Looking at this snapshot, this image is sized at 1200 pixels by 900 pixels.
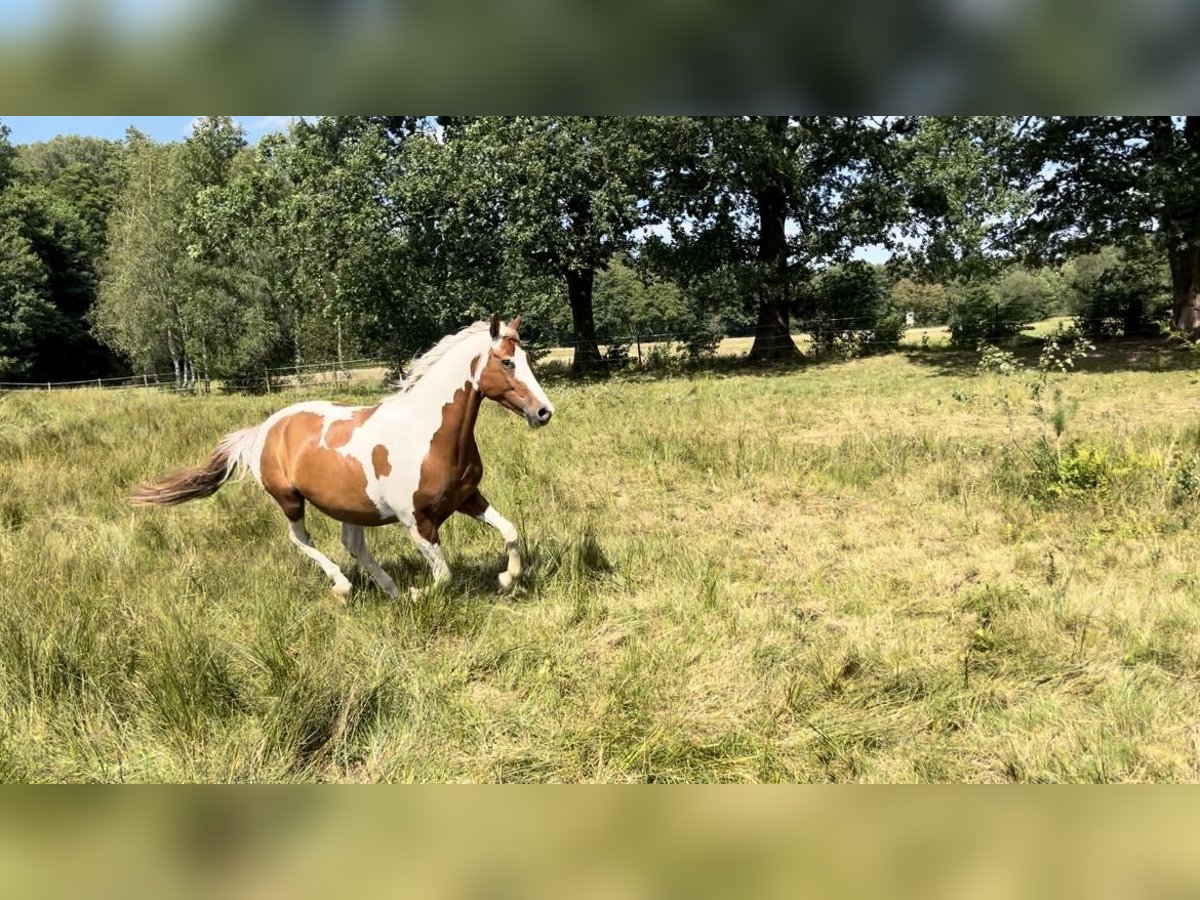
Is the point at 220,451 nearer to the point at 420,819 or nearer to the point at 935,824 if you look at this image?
the point at 420,819

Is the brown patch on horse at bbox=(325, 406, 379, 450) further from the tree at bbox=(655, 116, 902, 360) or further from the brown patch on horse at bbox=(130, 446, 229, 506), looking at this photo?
the tree at bbox=(655, 116, 902, 360)

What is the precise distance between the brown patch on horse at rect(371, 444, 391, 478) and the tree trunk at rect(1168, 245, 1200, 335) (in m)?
21.2

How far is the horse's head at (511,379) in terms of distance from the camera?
4.41 metres

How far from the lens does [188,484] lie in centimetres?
532

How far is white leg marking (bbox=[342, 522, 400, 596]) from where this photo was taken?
486 centimetres

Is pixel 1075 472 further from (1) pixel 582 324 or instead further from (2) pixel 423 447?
(1) pixel 582 324

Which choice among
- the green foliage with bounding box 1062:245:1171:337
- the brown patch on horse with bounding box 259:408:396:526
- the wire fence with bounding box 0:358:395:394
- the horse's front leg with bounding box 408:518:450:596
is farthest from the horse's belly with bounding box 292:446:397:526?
the wire fence with bounding box 0:358:395:394

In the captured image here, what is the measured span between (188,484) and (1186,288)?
2330 centimetres

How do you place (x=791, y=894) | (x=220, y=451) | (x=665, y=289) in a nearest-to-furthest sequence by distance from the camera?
(x=791, y=894) → (x=220, y=451) → (x=665, y=289)

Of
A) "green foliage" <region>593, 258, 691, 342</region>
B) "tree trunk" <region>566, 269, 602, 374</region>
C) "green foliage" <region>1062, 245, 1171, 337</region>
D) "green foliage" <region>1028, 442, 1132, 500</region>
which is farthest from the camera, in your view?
"green foliage" <region>593, 258, 691, 342</region>

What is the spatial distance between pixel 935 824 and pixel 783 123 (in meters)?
24.3
